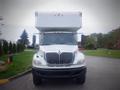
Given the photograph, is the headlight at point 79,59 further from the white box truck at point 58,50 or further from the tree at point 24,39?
the tree at point 24,39

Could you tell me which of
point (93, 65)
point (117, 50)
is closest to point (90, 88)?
point (93, 65)

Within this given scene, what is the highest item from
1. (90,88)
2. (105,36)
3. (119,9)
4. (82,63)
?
(119,9)

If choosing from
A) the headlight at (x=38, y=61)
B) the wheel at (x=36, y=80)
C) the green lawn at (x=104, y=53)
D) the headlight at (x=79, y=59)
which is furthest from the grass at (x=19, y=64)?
the green lawn at (x=104, y=53)

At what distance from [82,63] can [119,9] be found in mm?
916

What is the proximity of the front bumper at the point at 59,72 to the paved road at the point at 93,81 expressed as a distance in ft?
0.43

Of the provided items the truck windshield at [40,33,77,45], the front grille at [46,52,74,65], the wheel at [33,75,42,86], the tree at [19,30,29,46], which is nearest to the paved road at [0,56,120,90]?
the wheel at [33,75,42,86]

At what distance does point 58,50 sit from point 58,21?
387 millimetres

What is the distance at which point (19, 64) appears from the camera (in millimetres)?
4977

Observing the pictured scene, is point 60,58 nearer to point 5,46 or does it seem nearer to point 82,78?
point 82,78

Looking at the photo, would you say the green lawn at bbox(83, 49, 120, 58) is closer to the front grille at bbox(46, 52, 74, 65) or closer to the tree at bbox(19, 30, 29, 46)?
the front grille at bbox(46, 52, 74, 65)

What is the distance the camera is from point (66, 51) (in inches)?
201

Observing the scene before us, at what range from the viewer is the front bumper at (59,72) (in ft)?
16.0

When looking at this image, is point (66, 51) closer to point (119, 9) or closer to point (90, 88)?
point (90, 88)

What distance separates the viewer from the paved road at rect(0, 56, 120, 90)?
4.85 m
